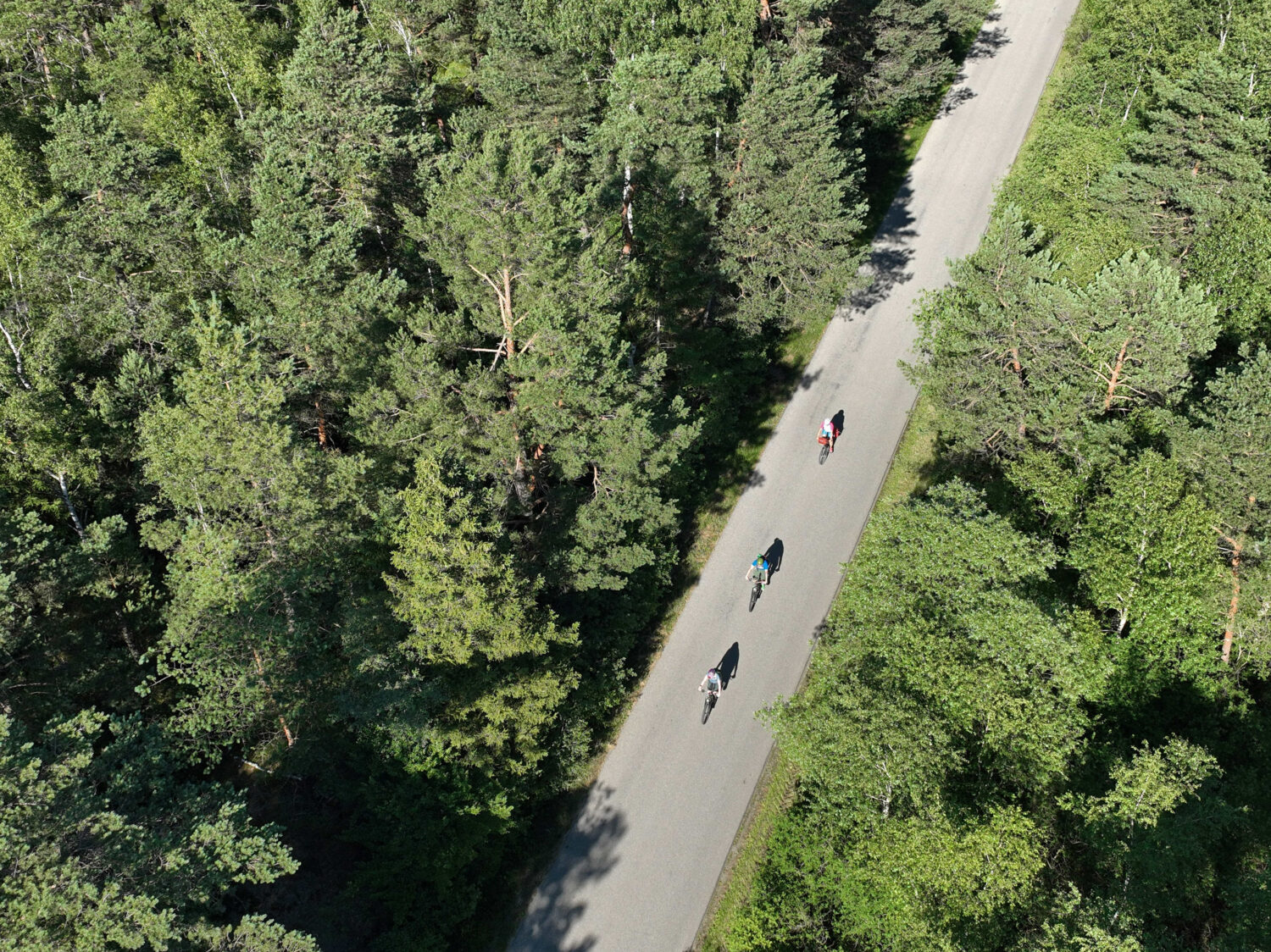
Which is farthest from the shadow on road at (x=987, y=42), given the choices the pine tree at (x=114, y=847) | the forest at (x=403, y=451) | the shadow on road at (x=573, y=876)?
the pine tree at (x=114, y=847)

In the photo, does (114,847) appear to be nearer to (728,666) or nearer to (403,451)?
(403,451)

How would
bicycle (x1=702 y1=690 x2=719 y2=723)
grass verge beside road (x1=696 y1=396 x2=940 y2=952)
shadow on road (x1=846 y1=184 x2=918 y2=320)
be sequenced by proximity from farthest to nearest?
shadow on road (x1=846 y1=184 x2=918 y2=320)
bicycle (x1=702 y1=690 x2=719 y2=723)
grass verge beside road (x1=696 y1=396 x2=940 y2=952)


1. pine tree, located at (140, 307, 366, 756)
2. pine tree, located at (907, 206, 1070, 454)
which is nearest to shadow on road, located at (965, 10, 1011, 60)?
pine tree, located at (907, 206, 1070, 454)

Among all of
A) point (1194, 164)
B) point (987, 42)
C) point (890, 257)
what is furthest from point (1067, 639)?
point (987, 42)

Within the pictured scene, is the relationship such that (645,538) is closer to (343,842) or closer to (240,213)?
(343,842)

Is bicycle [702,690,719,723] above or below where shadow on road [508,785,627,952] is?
above

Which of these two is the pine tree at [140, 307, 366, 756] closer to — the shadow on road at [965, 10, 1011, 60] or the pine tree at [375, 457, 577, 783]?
the pine tree at [375, 457, 577, 783]

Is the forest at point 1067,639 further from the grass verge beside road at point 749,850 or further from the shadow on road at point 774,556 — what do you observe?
the shadow on road at point 774,556
